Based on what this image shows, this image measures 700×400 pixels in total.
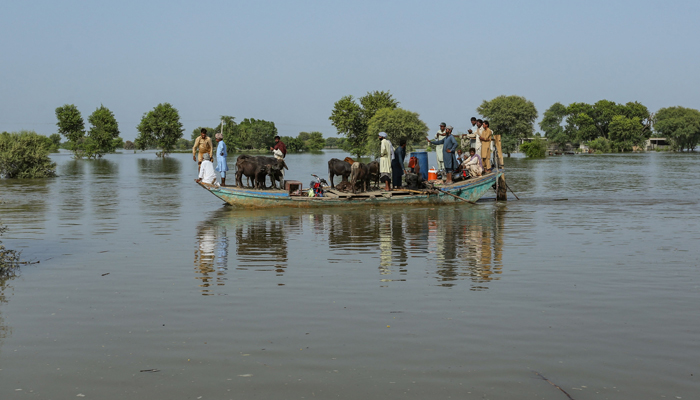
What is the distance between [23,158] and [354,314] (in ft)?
127

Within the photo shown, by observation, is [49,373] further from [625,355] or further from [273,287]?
[625,355]

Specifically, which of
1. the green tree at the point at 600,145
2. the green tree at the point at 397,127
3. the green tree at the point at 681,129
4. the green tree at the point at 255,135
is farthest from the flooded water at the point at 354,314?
the green tree at the point at 255,135

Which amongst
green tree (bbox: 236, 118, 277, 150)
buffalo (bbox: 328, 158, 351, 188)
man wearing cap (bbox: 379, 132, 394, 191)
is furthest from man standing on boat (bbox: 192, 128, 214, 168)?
green tree (bbox: 236, 118, 277, 150)

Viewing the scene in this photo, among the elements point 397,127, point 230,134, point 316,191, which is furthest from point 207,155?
point 230,134

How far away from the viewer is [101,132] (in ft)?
323

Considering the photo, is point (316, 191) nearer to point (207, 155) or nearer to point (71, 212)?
point (207, 155)

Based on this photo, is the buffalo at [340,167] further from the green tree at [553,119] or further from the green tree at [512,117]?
the green tree at [553,119]

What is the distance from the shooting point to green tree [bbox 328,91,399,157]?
320 ft

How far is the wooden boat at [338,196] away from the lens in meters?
19.1

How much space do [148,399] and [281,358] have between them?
129 cm

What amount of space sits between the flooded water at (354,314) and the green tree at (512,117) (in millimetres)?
83445

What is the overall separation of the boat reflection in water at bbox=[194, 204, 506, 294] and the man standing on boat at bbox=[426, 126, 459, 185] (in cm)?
191

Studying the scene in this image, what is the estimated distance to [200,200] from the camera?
24.4m

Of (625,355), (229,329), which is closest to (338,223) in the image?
(229,329)
